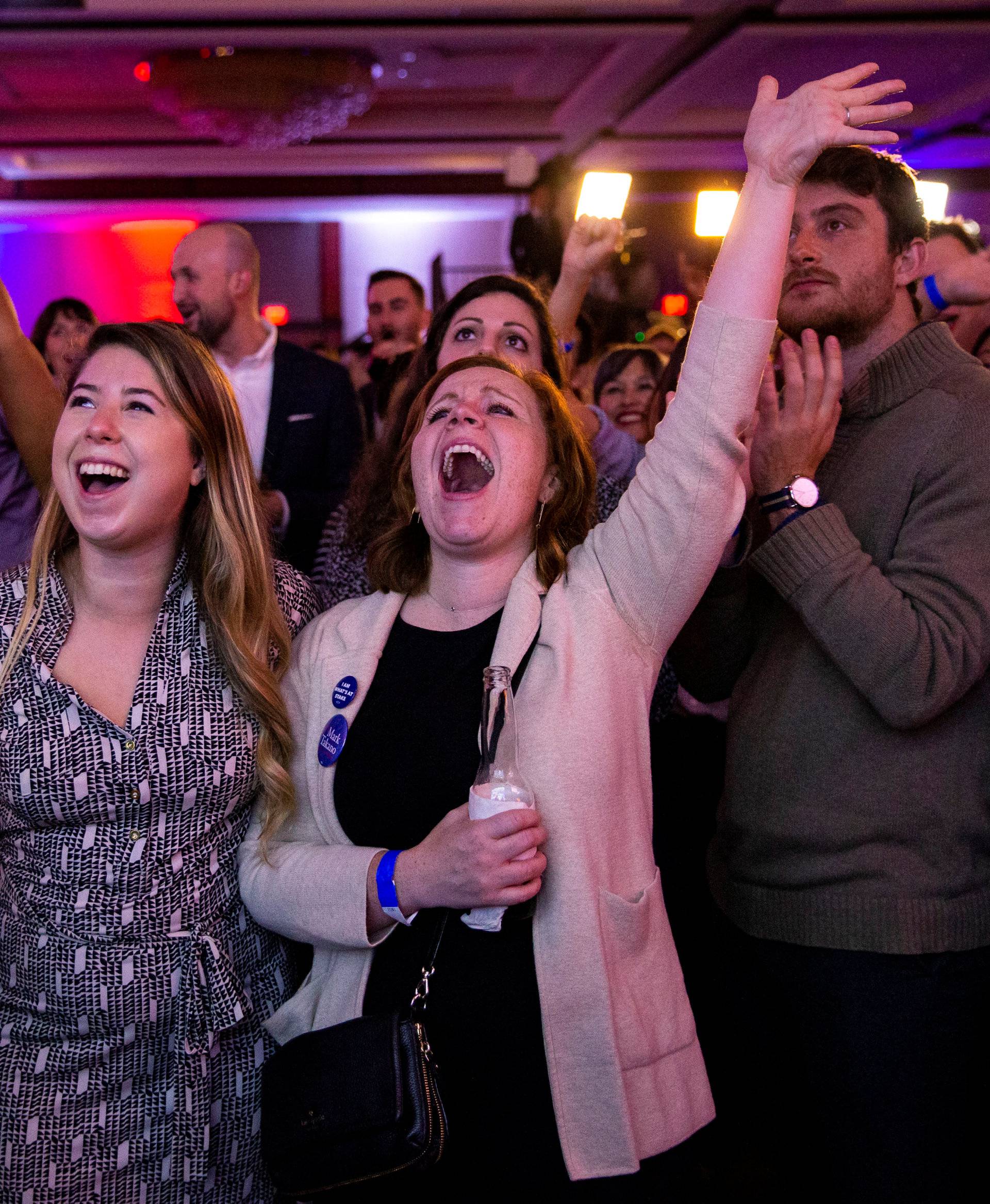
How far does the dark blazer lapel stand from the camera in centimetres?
328

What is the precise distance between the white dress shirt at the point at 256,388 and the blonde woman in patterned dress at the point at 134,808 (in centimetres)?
163

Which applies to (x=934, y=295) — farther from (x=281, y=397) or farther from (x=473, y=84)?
(x=473, y=84)

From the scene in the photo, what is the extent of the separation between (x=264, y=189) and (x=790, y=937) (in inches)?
367

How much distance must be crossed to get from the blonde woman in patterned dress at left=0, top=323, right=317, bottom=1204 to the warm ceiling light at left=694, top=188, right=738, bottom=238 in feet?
4.45

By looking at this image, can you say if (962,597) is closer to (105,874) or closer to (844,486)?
(844,486)

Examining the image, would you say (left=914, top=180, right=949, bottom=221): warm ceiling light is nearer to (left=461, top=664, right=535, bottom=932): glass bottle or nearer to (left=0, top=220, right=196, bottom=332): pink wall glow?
(left=461, top=664, right=535, bottom=932): glass bottle

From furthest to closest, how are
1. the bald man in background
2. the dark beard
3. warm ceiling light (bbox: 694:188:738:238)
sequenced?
the bald man in background
warm ceiling light (bbox: 694:188:738:238)
the dark beard

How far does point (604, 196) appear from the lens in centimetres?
257

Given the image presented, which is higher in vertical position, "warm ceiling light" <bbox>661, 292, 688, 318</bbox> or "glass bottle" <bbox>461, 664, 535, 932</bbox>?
"warm ceiling light" <bbox>661, 292, 688, 318</bbox>

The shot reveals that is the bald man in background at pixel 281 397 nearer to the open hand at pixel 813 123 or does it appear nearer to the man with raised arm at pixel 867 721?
the man with raised arm at pixel 867 721

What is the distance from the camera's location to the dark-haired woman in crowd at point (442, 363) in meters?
2.09

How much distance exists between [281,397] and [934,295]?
201cm

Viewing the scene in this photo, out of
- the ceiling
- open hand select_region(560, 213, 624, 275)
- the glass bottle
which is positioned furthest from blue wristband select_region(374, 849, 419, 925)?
the ceiling

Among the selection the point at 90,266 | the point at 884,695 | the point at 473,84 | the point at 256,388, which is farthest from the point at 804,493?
the point at 90,266
